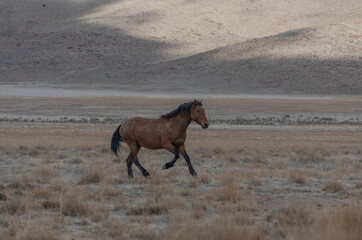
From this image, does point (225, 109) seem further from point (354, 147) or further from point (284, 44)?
point (284, 44)

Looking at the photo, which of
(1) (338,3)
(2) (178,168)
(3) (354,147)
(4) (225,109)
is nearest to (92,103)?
(4) (225,109)

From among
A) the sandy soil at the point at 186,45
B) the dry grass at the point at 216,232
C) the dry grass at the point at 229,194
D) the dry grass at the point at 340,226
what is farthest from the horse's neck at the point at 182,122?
the sandy soil at the point at 186,45

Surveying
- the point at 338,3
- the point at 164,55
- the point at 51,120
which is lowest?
the point at 51,120

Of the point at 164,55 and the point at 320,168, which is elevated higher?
the point at 164,55

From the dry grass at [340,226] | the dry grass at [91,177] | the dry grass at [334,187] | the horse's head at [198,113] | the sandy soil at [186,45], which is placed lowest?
the dry grass at [91,177]

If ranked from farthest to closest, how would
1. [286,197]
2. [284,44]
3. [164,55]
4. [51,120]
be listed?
[164,55]
[284,44]
[51,120]
[286,197]

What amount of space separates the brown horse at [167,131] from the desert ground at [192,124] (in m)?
0.72

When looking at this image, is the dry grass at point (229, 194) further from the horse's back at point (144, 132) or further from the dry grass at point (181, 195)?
the horse's back at point (144, 132)

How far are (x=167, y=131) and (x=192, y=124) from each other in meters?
23.0

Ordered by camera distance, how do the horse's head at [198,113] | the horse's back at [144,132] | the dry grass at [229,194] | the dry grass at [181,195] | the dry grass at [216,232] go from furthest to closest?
the horse's back at [144,132] < the horse's head at [198,113] < the dry grass at [229,194] < the dry grass at [181,195] < the dry grass at [216,232]

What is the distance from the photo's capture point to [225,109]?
46.0 meters

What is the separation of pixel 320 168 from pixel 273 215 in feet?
22.5

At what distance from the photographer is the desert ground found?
951 centimetres

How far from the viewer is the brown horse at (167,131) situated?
1320 centimetres
